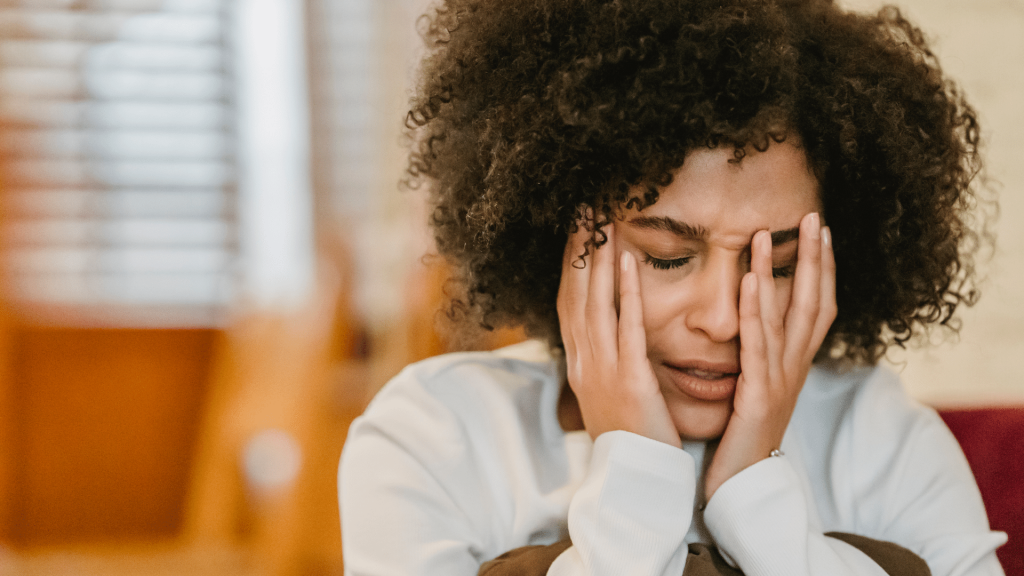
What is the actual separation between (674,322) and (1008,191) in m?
1.31

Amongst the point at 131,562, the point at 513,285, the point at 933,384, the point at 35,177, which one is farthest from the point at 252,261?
the point at 933,384

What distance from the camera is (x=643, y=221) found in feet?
3.24

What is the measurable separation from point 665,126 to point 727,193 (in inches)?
4.3

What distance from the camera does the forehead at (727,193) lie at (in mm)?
961

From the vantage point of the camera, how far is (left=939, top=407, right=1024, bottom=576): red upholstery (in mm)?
1163

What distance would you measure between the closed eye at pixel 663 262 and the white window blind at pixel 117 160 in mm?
2211

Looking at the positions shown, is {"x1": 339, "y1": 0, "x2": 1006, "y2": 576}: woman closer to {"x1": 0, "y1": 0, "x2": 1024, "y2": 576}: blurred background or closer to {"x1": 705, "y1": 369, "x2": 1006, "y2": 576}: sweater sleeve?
{"x1": 705, "y1": 369, "x2": 1006, "y2": 576}: sweater sleeve

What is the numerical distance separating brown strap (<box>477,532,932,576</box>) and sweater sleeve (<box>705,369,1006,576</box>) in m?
0.02

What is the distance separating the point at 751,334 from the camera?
1007 mm

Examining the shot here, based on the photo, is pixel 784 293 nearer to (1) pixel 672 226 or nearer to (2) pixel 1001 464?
(1) pixel 672 226

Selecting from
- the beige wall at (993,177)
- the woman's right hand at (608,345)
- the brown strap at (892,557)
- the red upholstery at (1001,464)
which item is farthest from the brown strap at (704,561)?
the beige wall at (993,177)

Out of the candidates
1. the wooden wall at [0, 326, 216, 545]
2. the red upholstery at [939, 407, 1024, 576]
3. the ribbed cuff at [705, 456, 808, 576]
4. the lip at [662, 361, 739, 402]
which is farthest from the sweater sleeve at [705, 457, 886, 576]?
the wooden wall at [0, 326, 216, 545]

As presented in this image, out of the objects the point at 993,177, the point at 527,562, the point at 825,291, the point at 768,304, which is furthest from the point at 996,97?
the point at 527,562

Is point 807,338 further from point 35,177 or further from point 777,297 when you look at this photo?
point 35,177
